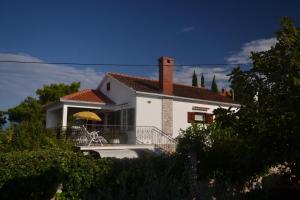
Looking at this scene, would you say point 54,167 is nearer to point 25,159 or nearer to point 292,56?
point 25,159

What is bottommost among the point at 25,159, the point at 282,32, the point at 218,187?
the point at 218,187

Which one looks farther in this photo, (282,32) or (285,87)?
(282,32)

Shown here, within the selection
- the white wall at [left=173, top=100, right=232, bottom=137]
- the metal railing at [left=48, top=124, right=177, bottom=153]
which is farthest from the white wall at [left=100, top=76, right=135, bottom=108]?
the white wall at [left=173, top=100, right=232, bottom=137]

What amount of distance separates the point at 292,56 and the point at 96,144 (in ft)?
52.6

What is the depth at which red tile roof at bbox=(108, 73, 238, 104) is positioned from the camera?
27.8 meters

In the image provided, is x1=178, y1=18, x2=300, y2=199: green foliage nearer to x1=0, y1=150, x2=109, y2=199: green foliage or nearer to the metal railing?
x1=0, y1=150, x2=109, y2=199: green foliage

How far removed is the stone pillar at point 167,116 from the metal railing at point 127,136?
3.19 ft

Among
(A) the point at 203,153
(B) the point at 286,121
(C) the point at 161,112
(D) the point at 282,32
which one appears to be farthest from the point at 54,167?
(C) the point at 161,112

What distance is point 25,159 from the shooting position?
→ 34.2ft

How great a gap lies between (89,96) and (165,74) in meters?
6.19

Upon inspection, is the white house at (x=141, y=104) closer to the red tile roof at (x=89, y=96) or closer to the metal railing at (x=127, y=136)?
the red tile roof at (x=89, y=96)

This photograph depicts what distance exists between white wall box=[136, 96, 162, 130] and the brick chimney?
3.77ft

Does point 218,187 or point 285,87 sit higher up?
point 285,87

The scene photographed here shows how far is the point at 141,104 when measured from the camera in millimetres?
25984
